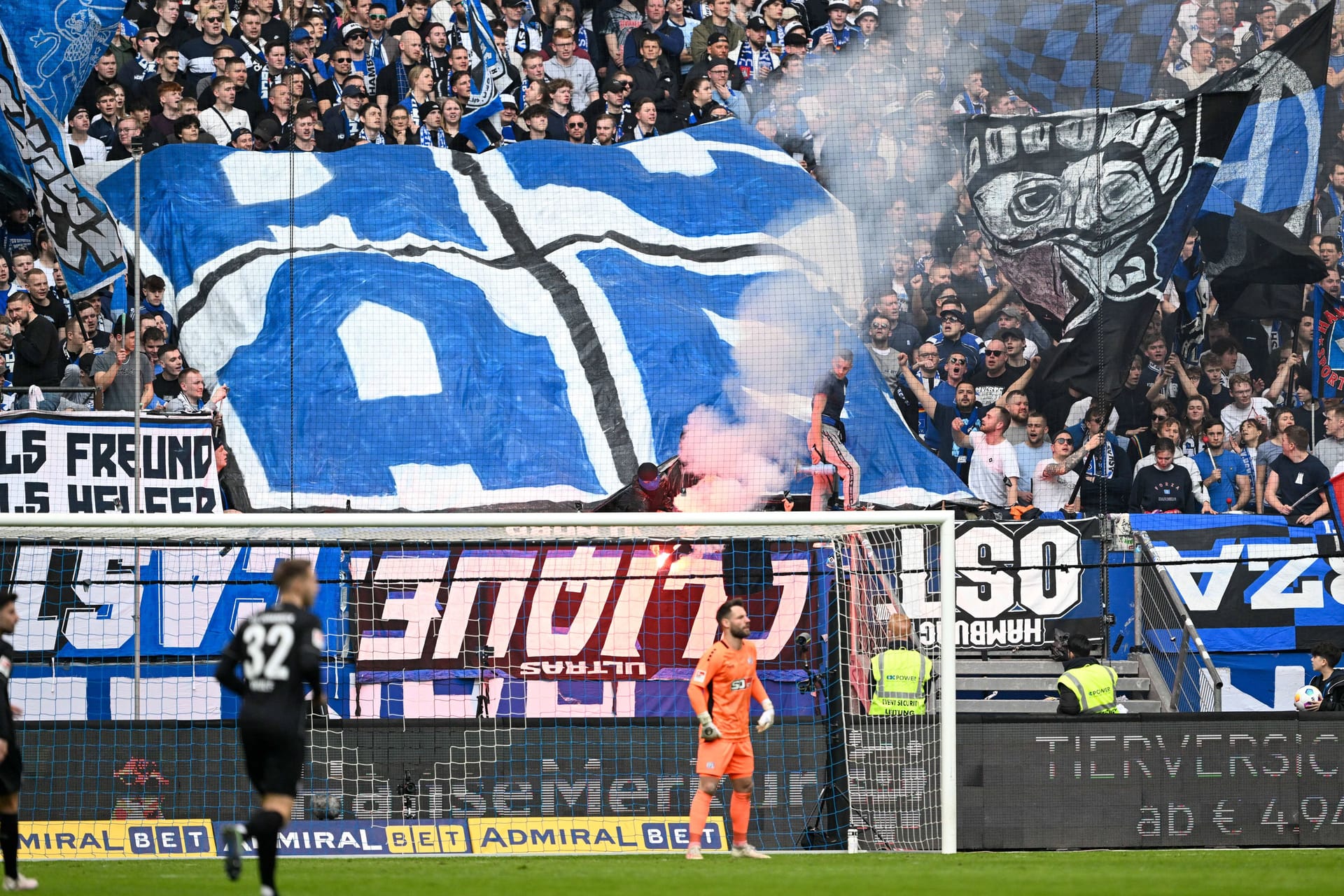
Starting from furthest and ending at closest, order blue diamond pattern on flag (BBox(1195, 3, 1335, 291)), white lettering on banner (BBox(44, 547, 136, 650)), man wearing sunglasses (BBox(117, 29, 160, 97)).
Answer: man wearing sunglasses (BBox(117, 29, 160, 97)), blue diamond pattern on flag (BBox(1195, 3, 1335, 291)), white lettering on banner (BBox(44, 547, 136, 650))

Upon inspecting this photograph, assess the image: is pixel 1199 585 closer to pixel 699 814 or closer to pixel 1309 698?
pixel 1309 698

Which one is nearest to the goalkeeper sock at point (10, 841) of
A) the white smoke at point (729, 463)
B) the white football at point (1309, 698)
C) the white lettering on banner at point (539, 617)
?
the white lettering on banner at point (539, 617)

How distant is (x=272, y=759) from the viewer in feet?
22.2

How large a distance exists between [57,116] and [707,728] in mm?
11516

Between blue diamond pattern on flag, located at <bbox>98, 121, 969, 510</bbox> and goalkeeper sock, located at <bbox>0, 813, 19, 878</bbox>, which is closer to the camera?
goalkeeper sock, located at <bbox>0, 813, 19, 878</bbox>

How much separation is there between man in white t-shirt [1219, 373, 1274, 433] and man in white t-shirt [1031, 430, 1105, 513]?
54.3 inches

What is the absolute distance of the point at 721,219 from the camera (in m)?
17.6

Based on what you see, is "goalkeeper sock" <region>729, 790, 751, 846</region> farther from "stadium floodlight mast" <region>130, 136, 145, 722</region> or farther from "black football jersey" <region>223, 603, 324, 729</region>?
"stadium floodlight mast" <region>130, 136, 145, 722</region>

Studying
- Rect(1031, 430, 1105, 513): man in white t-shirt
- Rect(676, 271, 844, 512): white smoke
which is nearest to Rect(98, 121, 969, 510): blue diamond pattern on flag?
Rect(676, 271, 844, 512): white smoke

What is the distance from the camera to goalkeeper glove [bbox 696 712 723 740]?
31.6 ft

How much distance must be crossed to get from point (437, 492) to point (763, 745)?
6.10 metres

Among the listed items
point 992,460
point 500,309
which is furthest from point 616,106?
point 992,460

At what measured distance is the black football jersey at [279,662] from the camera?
22.2 ft

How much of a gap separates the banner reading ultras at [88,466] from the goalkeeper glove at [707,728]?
306 inches
